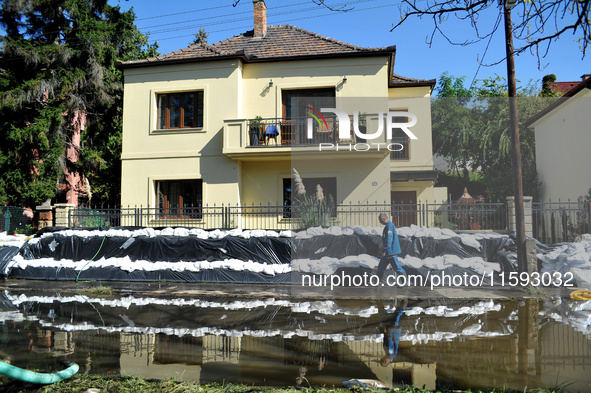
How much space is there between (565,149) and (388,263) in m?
9.09

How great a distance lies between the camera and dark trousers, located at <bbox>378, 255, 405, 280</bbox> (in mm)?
10031

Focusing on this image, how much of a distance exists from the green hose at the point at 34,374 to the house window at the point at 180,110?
46.6ft

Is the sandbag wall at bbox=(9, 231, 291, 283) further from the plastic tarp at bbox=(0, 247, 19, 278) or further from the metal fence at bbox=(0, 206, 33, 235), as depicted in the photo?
the metal fence at bbox=(0, 206, 33, 235)

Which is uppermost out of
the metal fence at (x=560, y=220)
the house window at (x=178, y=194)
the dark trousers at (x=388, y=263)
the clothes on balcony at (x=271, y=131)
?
the clothes on balcony at (x=271, y=131)

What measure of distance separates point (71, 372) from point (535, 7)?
5.76 metres

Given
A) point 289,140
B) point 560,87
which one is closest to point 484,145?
point 289,140

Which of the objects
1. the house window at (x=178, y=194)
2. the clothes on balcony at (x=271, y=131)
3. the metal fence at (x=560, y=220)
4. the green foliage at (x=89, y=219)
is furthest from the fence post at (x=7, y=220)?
the metal fence at (x=560, y=220)

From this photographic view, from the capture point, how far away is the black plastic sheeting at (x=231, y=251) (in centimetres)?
1064

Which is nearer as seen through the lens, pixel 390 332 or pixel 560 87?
pixel 390 332

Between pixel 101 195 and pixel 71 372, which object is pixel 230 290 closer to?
pixel 71 372

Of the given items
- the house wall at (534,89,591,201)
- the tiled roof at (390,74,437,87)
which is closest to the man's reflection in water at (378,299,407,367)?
the house wall at (534,89,591,201)

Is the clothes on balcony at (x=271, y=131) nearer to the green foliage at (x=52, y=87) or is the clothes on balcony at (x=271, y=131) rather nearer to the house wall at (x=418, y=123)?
the house wall at (x=418, y=123)

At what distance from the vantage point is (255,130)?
53.5 feet

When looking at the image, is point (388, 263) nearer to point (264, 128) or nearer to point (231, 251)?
point (231, 251)
